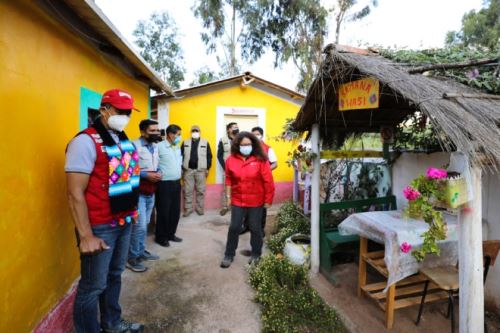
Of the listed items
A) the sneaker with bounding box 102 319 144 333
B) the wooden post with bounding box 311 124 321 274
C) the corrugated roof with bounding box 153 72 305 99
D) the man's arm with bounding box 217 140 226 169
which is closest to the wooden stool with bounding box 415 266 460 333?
the wooden post with bounding box 311 124 321 274

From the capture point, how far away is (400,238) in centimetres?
283

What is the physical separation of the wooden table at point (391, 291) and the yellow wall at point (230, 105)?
4.72 meters

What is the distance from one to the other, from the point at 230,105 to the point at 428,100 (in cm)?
588

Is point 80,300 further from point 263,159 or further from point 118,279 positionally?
point 263,159

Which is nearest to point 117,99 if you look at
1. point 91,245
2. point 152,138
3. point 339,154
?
point 91,245

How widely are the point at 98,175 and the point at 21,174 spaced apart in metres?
0.55

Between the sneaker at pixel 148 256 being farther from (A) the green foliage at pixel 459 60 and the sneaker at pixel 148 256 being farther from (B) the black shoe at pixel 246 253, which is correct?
(A) the green foliage at pixel 459 60

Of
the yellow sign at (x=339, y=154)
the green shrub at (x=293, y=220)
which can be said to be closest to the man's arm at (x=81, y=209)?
the yellow sign at (x=339, y=154)

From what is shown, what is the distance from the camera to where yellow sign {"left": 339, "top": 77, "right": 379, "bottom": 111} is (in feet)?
9.14

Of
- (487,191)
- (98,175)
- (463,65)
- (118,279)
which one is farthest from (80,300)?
(487,191)

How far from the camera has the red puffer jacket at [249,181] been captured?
393 centimetres

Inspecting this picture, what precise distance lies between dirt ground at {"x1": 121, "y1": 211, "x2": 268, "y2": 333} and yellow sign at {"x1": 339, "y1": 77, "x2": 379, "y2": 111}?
2356 mm

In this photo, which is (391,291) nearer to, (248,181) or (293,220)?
(248,181)

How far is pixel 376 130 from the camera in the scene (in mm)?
4629
